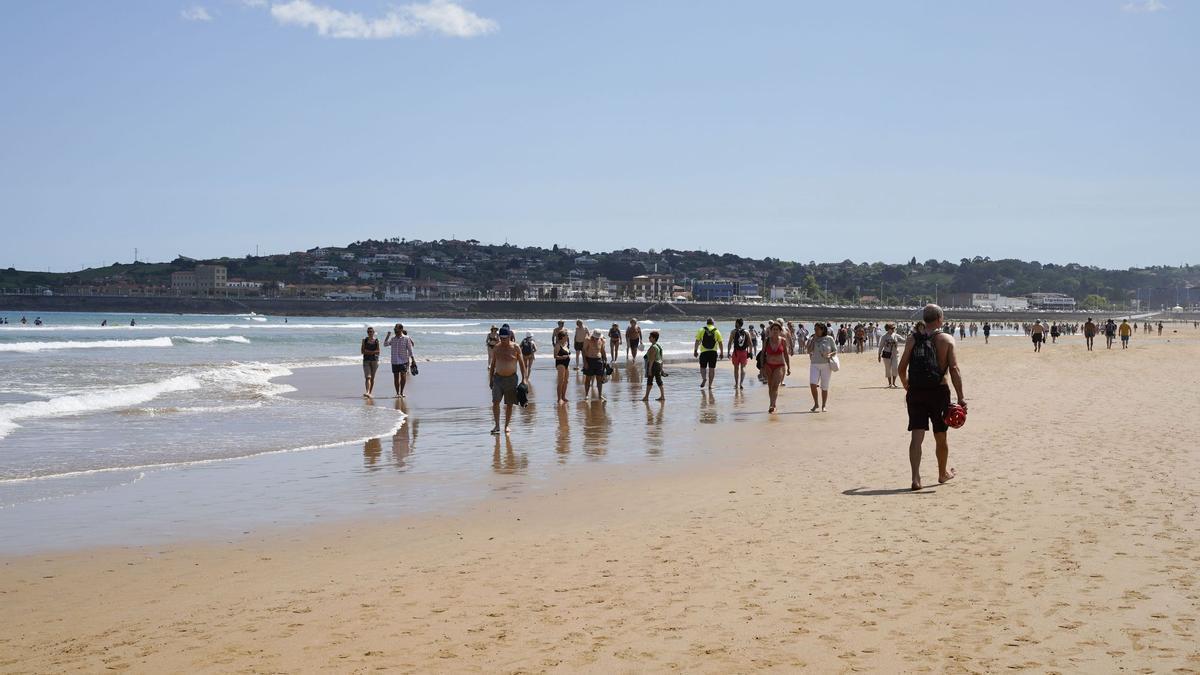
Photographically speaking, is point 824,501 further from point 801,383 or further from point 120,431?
point 801,383

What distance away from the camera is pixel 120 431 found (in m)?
13.3

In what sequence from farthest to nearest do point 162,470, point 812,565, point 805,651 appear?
point 162,470
point 812,565
point 805,651

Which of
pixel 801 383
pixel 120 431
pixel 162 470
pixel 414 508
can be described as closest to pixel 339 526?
pixel 414 508

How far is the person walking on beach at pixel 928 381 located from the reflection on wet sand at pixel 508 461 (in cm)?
361

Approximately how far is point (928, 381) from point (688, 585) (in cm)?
367

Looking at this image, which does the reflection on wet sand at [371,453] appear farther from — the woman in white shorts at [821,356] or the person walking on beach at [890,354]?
the person walking on beach at [890,354]

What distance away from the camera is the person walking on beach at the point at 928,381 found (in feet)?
26.2

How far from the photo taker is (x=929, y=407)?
8.15 meters

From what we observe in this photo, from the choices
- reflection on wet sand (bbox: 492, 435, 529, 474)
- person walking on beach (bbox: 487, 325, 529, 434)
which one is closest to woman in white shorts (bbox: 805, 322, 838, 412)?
person walking on beach (bbox: 487, 325, 529, 434)

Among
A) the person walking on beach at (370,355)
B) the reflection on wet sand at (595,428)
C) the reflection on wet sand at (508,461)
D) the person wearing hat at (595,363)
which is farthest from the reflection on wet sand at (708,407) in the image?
the person walking on beach at (370,355)

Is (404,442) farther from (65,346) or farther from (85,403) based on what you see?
(65,346)

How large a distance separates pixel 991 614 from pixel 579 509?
11.7ft

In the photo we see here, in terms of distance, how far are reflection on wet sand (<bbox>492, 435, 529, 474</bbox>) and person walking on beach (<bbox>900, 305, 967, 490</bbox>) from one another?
361cm

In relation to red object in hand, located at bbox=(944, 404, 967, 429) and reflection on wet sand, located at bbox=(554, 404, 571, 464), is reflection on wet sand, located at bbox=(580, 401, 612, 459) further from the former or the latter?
red object in hand, located at bbox=(944, 404, 967, 429)
